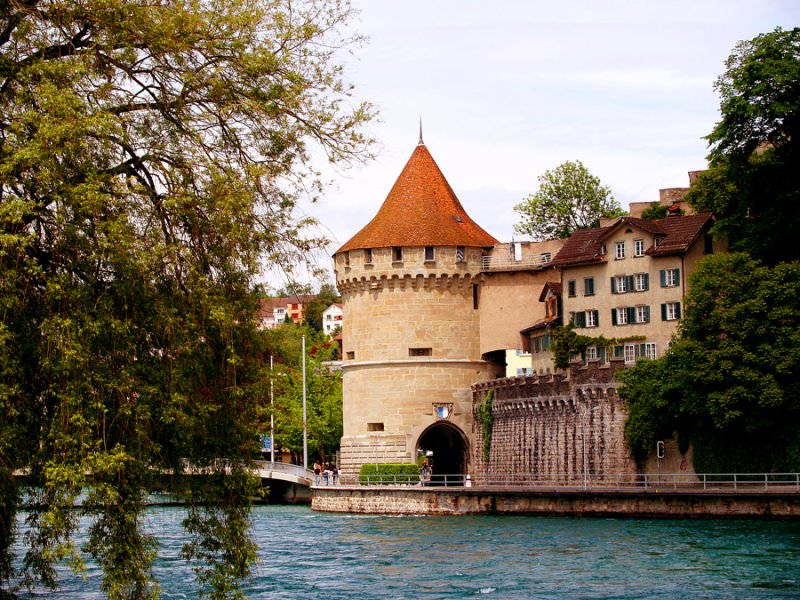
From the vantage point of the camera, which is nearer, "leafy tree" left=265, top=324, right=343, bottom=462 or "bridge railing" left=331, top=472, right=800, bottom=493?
"bridge railing" left=331, top=472, right=800, bottom=493

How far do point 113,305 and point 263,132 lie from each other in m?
3.22

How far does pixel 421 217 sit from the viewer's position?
217ft

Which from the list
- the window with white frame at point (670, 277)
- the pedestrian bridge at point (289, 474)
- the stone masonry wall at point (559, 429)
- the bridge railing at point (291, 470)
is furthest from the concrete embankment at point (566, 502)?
the window with white frame at point (670, 277)

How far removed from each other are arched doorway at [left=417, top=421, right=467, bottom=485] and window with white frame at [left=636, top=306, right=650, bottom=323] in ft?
43.5

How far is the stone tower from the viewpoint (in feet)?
211

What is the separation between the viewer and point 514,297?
6544 cm

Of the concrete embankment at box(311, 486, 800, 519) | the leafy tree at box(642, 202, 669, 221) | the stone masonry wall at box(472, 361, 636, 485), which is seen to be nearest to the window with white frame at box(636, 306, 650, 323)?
the stone masonry wall at box(472, 361, 636, 485)

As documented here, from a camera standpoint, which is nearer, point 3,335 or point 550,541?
point 3,335

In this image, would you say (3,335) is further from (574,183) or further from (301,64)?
(574,183)

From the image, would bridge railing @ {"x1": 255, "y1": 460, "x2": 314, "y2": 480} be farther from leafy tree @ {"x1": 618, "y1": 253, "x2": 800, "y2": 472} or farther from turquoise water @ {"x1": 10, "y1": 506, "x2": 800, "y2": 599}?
leafy tree @ {"x1": 618, "y1": 253, "x2": 800, "y2": 472}

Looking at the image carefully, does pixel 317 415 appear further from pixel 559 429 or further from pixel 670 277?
pixel 670 277

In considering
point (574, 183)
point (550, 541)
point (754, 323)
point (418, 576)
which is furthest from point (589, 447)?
point (574, 183)

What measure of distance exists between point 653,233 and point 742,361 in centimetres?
1239

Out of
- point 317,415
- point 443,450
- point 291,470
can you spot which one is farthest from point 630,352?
point 317,415
